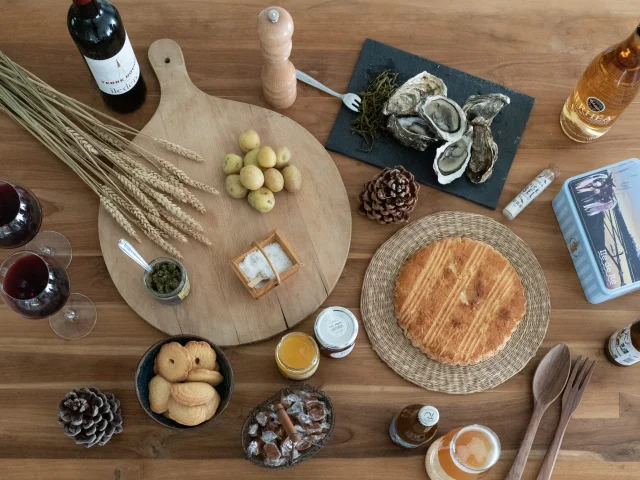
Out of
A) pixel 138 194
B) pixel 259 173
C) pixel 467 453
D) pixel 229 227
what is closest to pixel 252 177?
pixel 259 173

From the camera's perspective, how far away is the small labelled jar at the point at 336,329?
3.88ft

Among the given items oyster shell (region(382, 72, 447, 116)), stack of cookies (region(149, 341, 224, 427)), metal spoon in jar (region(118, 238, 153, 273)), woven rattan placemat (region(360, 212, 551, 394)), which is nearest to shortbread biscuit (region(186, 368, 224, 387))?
stack of cookies (region(149, 341, 224, 427))

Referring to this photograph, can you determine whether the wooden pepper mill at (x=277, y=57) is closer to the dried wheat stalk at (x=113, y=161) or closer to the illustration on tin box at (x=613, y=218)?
the dried wheat stalk at (x=113, y=161)

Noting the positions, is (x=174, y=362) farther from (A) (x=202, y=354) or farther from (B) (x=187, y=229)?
(B) (x=187, y=229)

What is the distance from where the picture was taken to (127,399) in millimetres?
1236

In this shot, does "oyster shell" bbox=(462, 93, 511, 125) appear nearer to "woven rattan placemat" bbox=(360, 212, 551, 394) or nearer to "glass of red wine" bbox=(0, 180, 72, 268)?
"woven rattan placemat" bbox=(360, 212, 551, 394)

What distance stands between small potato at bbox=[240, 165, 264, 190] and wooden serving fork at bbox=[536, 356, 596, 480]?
0.83 m

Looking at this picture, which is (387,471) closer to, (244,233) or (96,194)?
(244,233)

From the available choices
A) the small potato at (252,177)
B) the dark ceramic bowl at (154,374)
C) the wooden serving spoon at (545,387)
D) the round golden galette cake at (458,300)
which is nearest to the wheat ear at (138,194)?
the small potato at (252,177)

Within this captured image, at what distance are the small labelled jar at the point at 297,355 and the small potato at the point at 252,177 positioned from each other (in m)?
0.35

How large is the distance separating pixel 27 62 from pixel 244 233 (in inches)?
29.2

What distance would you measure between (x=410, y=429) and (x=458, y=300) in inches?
12.2

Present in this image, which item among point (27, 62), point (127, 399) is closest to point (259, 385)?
point (127, 399)

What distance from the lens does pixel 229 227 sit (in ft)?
4.38
